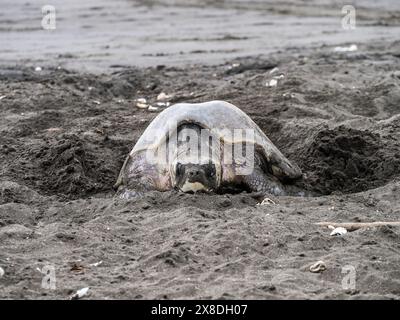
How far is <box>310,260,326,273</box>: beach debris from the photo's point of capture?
11.7 feet

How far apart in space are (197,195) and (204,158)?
252 millimetres

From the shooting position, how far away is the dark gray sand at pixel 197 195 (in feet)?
11.6

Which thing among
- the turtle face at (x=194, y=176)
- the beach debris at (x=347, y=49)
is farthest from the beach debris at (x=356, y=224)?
the beach debris at (x=347, y=49)

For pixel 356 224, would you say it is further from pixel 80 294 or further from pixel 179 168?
pixel 80 294

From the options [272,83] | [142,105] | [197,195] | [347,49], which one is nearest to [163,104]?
[142,105]

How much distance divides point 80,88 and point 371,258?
4.95 meters

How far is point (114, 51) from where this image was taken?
10.9 meters

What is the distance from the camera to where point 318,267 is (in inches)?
141

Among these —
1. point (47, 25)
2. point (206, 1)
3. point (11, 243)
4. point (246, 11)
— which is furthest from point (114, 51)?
point (11, 243)

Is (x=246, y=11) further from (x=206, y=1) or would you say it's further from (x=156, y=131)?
(x=156, y=131)

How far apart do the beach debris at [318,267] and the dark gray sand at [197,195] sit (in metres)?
0.03

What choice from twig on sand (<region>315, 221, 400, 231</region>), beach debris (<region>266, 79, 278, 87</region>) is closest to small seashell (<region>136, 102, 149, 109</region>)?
beach debris (<region>266, 79, 278, 87</region>)

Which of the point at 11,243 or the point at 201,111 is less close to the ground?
the point at 201,111

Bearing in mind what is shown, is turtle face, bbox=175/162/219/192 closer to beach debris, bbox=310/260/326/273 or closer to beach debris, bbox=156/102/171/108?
beach debris, bbox=310/260/326/273
